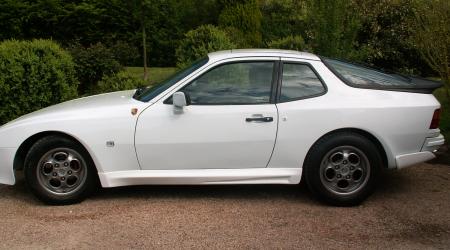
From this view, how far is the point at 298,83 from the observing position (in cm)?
555

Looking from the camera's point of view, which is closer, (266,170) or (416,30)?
(266,170)

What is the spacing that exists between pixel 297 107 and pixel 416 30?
149 inches

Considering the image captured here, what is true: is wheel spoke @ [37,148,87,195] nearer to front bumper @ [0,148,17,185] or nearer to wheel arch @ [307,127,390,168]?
front bumper @ [0,148,17,185]

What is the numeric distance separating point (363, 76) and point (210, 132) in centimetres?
165

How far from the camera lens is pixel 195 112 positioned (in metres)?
5.39

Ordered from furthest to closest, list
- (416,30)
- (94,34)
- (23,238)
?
1. (94,34)
2. (416,30)
3. (23,238)

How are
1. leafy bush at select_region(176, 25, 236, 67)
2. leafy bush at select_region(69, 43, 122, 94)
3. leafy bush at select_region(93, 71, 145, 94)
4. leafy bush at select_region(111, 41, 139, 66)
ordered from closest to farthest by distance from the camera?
leafy bush at select_region(93, 71, 145, 94)
leafy bush at select_region(176, 25, 236, 67)
leafy bush at select_region(69, 43, 122, 94)
leafy bush at select_region(111, 41, 139, 66)

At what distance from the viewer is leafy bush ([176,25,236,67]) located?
9.43m

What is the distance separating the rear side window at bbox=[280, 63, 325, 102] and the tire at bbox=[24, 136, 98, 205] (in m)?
1.98

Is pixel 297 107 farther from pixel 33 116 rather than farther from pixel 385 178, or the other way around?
pixel 33 116

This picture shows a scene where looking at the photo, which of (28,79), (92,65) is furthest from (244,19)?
(28,79)

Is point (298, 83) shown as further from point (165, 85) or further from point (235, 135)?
point (165, 85)

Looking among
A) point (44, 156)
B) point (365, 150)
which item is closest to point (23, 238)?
point (44, 156)

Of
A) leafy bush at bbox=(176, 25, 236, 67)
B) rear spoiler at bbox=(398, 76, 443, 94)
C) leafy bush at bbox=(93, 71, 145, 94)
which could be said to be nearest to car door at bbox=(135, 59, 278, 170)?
rear spoiler at bbox=(398, 76, 443, 94)
